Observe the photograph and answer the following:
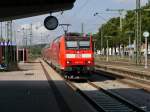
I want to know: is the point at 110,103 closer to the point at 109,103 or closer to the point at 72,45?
the point at 109,103

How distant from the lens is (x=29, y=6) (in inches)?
1011

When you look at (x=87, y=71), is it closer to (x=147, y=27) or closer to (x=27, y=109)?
(x=27, y=109)

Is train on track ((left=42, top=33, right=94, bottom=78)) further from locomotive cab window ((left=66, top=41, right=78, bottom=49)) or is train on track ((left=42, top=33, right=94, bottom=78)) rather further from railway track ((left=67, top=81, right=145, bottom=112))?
railway track ((left=67, top=81, right=145, bottom=112))

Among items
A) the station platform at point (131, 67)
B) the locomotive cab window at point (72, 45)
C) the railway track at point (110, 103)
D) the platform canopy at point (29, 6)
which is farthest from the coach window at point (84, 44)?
the railway track at point (110, 103)

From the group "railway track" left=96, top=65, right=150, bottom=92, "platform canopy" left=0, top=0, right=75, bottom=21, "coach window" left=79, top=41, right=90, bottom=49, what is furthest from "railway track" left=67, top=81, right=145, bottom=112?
"coach window" left=79, top=41, right=90, bottom=49

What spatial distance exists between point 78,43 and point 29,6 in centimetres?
990

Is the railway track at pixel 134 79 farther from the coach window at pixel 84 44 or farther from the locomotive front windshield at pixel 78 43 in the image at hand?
the locomotive front windshield at pixel 78 43

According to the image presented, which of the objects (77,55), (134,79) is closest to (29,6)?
(77,55)

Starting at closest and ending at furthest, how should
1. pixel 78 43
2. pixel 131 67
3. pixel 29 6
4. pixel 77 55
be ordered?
pixel 29 6, pixel 77 55, pixel 78 43, pixel 131 67

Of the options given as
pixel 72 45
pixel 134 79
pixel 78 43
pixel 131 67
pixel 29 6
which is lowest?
pixel 134 79

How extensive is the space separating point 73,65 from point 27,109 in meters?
16.3

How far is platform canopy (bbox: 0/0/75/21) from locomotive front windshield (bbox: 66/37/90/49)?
7374mm

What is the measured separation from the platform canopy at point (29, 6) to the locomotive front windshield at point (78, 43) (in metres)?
7.37

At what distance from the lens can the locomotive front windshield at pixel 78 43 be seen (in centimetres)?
3509
